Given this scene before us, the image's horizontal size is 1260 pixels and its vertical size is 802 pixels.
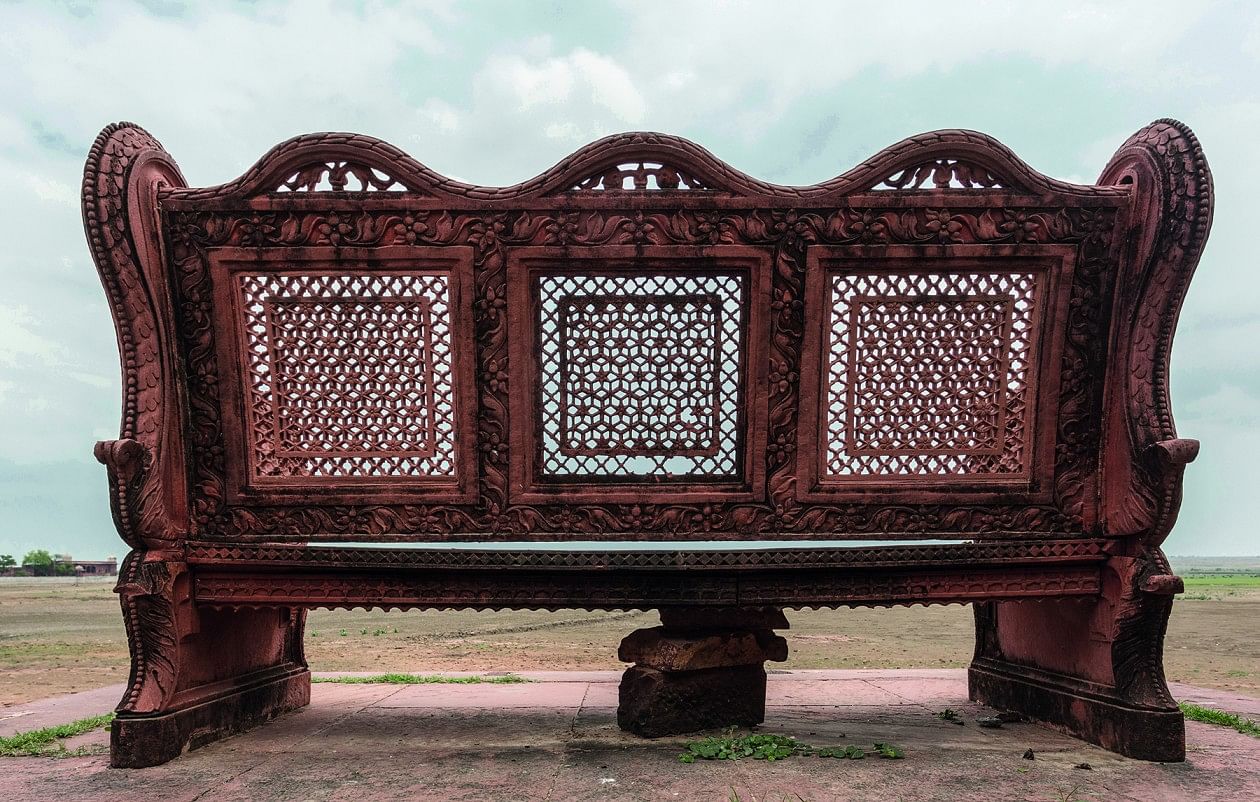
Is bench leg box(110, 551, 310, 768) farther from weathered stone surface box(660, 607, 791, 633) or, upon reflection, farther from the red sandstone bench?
weathered stone surface box(660, 607, 791, 633)

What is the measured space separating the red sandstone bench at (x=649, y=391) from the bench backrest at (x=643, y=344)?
0.06 feet

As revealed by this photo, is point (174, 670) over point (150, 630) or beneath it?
beneath

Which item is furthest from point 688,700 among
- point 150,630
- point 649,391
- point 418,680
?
point 418,680

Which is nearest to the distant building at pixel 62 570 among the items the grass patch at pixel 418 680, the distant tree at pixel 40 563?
the distant tree at pixel 40 563

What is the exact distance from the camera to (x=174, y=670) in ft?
14.1

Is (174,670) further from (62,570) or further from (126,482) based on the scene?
(62,570)

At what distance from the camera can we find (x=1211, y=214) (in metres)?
4.17

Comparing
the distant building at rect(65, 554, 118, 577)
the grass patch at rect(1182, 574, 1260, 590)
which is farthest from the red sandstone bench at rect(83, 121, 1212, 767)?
the distant building at rect(65, 554, 118, 577)

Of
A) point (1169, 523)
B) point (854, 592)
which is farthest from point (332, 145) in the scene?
point (1169, 523)

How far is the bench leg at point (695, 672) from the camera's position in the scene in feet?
15.2

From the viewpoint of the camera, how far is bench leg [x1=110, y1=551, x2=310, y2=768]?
415 centimetres

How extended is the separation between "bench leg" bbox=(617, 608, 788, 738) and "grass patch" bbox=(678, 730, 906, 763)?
28 cm

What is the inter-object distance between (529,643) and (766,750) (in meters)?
7.13

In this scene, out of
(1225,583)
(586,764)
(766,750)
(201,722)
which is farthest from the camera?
(1225,583)
